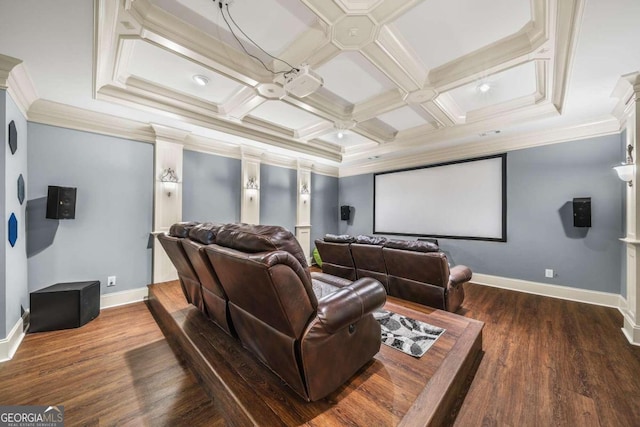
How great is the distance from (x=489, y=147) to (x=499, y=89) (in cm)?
158

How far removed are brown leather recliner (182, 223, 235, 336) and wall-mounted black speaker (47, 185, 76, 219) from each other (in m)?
2.05

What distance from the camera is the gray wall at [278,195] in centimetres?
539

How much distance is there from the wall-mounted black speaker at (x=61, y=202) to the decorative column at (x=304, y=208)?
12.8ft

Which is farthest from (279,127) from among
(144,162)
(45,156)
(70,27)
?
(45,156)

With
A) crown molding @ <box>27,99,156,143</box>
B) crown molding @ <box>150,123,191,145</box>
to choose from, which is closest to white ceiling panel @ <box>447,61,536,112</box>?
crown molding @ <box>150,123,191,145</box>

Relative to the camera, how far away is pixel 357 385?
1.57 m

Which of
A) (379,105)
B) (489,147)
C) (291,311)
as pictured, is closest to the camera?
(291,311)

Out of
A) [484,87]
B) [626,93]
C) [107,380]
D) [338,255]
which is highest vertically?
[484,87]

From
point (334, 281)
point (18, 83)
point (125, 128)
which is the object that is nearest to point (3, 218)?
point (18, 83)

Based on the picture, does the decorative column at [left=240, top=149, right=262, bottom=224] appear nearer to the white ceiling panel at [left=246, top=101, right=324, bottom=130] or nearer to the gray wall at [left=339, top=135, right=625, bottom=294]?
the white ceiling panel at [left=246, top=101, right=324, bottom=130]

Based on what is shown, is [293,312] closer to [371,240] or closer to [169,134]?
[371,240]

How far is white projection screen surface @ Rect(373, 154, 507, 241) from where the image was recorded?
174 inches

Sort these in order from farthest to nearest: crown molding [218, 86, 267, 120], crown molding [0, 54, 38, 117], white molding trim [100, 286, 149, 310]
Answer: white molding trim [100, 286, 149, 310] → crown molding [218, 86, 267, 120] → crown molding [0, 54, 38, 117]

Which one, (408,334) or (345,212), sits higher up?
(345,212)
